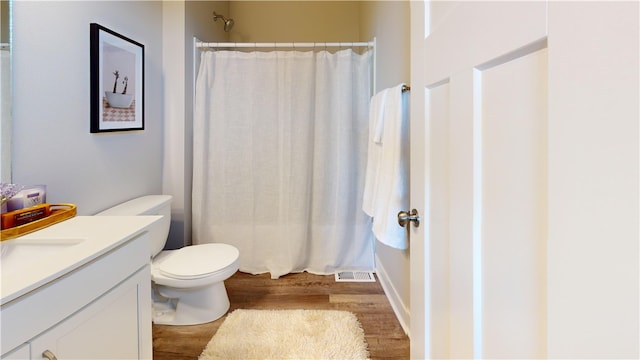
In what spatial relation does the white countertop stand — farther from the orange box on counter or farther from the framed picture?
the framed picture

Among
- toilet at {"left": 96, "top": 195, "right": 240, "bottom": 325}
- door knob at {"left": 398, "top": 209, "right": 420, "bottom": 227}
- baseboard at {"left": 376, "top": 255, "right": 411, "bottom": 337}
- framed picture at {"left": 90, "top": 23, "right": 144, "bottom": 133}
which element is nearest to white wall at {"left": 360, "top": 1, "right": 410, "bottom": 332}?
baseboard at {"left": 376, "top": 255, "right": 411, "bottom": 337}

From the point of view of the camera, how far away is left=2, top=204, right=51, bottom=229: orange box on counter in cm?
126

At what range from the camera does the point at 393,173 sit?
5.97ft

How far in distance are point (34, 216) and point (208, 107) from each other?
5.20 ft

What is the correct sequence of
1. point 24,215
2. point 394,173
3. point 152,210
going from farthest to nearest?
point 152,210
point 394,173
point 24,215

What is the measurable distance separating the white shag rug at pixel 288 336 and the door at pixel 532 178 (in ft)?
3.09

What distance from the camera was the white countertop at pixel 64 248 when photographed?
85cm

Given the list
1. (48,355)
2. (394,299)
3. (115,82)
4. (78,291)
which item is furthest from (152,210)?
(394,299)

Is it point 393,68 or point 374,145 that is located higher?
point 393,68

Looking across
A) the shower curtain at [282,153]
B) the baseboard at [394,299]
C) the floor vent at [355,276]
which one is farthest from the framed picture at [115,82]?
the baseboard at [394,299]

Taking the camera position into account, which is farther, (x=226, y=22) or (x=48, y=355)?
(x=226, y=22)

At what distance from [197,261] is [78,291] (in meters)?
1.18

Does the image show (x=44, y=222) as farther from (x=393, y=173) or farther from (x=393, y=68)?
(x=393, y=68)

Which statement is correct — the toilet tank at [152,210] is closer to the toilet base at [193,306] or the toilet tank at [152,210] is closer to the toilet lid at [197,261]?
the toilet lid at [197,261]
